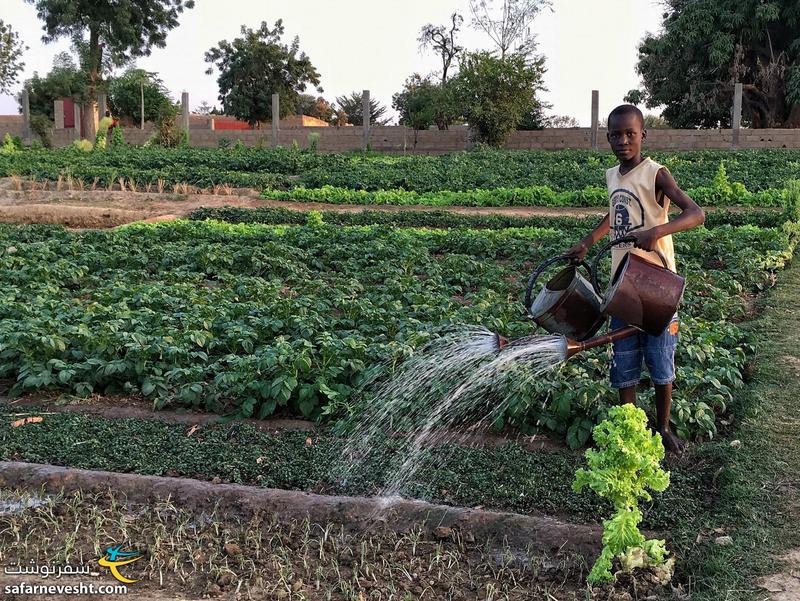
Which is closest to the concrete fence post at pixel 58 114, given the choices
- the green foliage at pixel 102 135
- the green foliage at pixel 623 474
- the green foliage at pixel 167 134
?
the green foliage at pixel 167 134

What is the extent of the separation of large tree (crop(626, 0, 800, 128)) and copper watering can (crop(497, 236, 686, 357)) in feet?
87.3

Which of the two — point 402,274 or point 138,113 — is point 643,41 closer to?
point 138,113

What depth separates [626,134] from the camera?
3840 mm

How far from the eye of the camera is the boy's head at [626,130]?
12.6 ft

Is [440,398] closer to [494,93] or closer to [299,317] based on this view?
[299,317]

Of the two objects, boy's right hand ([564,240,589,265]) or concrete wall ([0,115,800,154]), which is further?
concrete wall ([0,115,800,154])

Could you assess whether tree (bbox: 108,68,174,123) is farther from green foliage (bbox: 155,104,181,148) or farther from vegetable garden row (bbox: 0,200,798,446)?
vegetable garden row (bbox: 0,200,798,446)

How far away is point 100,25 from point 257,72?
7.21 meters

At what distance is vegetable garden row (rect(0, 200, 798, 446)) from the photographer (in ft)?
16.2

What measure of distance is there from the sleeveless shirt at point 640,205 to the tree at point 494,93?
75.6ft

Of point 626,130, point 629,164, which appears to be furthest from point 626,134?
point 629,164

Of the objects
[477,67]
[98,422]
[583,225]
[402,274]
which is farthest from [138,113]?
[98,422]

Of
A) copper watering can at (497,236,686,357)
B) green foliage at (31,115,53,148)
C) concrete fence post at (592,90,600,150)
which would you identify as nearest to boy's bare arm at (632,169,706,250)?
copper watering can at (497,236,686,357)

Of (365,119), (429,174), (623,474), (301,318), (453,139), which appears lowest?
(623,474)
